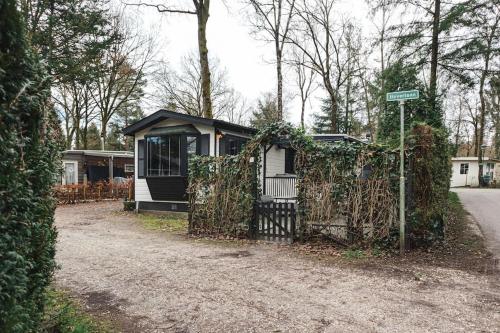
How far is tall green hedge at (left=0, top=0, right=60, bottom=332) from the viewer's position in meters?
1.93

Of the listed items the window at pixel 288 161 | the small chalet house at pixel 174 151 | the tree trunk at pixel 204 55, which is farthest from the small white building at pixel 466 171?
the tree trunk at pixel 204 55

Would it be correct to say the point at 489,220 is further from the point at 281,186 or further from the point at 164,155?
the point at 164,155

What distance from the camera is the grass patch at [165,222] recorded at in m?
9.41

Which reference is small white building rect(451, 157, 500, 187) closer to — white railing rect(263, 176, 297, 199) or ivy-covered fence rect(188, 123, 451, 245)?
white railing rect(263, 176, 297, 199)

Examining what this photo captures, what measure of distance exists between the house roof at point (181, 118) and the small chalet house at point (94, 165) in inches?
311

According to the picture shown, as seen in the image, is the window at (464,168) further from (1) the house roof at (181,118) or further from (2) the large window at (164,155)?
(2) the large window at (164,155)

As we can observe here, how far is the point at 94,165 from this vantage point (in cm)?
2122

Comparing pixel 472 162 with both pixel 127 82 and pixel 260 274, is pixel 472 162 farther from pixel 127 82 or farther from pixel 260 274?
pixel 260 274

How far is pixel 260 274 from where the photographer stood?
5.03 meters

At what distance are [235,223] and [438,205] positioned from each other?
4.09 meters

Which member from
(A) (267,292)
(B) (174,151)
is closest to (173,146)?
(B) (174,151)

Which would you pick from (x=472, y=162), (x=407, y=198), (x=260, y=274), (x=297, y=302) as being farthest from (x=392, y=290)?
(x=472, y=162)

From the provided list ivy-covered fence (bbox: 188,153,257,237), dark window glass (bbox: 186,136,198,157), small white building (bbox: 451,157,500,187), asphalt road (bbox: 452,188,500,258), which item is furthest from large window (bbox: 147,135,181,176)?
small white building (bbox: 451,157,500,187)

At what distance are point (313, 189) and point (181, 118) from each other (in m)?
5.93
